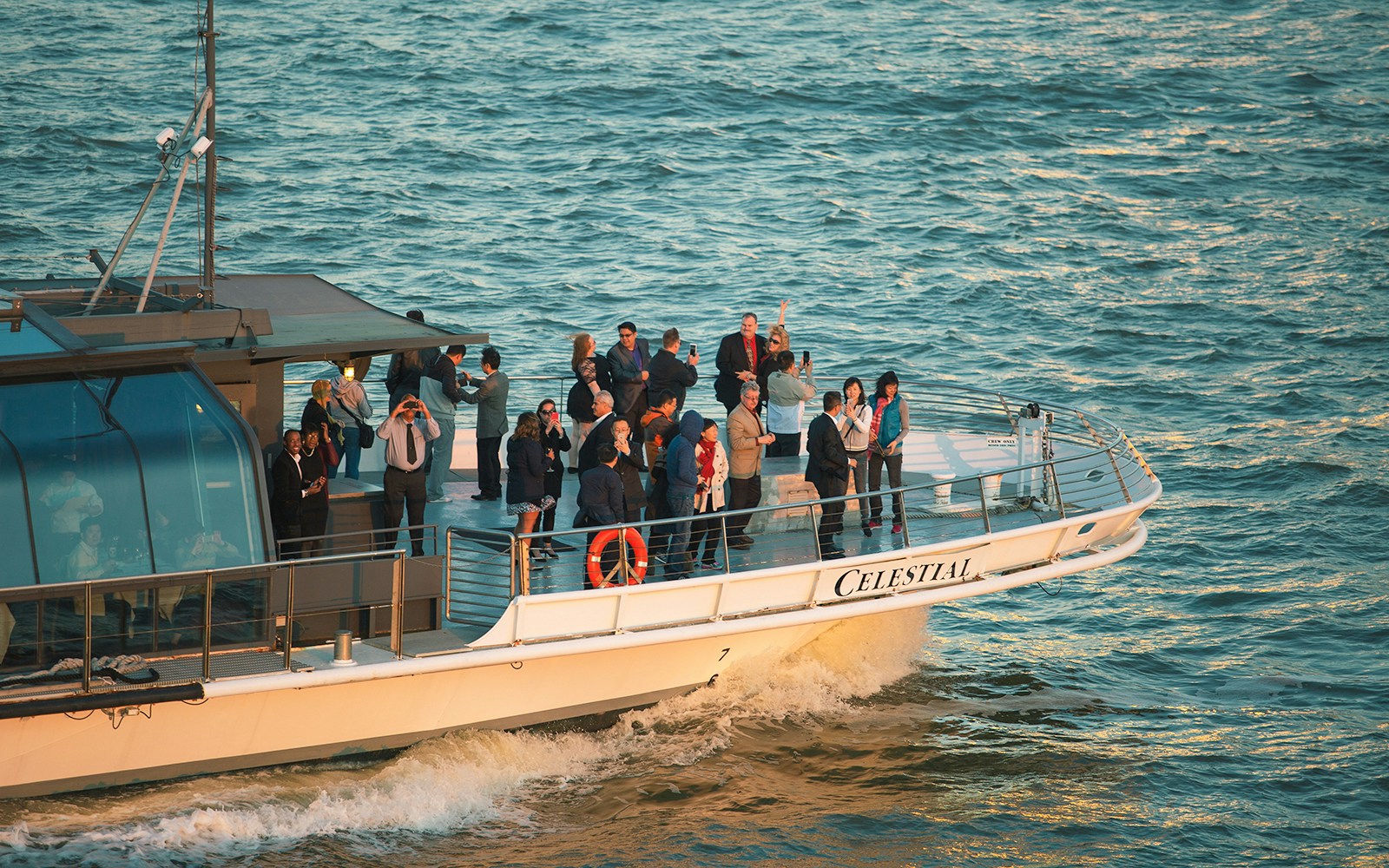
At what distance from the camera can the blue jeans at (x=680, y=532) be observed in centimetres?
1320

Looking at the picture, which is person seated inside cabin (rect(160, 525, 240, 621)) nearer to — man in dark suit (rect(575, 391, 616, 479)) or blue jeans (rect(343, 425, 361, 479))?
man in dark suit (rect(575, 391, 616, 479))

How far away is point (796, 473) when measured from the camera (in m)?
15.3

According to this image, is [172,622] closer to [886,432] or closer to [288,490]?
[288,490]

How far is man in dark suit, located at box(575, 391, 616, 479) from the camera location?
1348 centimetres

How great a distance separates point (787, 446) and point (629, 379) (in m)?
2.02

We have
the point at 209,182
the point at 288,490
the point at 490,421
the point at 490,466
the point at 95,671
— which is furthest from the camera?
the point at 490,466

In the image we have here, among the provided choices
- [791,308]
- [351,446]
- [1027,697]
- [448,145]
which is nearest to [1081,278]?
[791,308]

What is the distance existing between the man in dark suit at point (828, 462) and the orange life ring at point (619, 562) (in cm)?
202

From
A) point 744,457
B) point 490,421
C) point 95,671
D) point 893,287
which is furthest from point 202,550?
point 893,287

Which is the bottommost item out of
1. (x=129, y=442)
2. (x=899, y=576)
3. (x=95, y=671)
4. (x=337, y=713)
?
(x=337, y=713)

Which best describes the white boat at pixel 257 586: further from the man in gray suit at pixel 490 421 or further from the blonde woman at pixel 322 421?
the man in gray suit at pixel 490 421

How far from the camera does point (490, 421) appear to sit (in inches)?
611

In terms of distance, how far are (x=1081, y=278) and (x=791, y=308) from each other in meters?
8.04

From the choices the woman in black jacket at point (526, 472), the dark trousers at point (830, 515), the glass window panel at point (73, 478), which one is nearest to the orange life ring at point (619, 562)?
the woman in black jacket at point (526, 472)
